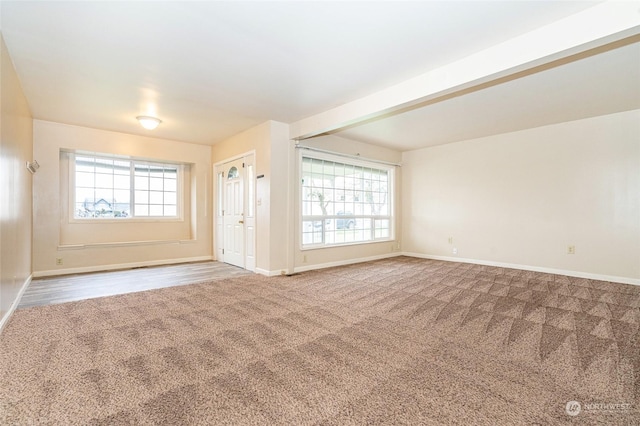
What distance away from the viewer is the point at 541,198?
5.33 m

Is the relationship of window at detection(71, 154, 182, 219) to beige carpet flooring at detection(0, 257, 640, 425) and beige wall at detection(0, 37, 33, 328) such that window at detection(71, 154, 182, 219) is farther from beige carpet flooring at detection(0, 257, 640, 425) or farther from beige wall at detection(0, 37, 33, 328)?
beige carpet flooring at detection(0, 257, 640, 425)

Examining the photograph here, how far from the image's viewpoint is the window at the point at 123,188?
5.48 meters

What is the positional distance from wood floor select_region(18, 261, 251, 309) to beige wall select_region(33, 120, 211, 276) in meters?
0.38

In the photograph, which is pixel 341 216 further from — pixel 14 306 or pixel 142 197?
pixel 14 306

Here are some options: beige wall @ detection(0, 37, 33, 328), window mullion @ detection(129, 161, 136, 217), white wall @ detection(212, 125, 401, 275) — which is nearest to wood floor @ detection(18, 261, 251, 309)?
beige wall @ detection(0, 37, 33, 328)

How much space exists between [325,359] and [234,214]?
4318 mm

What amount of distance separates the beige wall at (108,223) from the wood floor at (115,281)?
38 centimetres

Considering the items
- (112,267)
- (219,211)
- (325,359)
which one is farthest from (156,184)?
(325,359)

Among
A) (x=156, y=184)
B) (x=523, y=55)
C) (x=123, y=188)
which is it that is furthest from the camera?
(x=156, y=184)

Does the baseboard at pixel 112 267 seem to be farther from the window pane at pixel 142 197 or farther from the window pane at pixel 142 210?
the window pane at pixel 142 197

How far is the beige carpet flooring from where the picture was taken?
1578 millimetres

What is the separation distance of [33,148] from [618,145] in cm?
937

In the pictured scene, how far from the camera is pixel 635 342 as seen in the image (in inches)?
94.3

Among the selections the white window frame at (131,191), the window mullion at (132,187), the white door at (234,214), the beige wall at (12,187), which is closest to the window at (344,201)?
the white door at (234,214)
